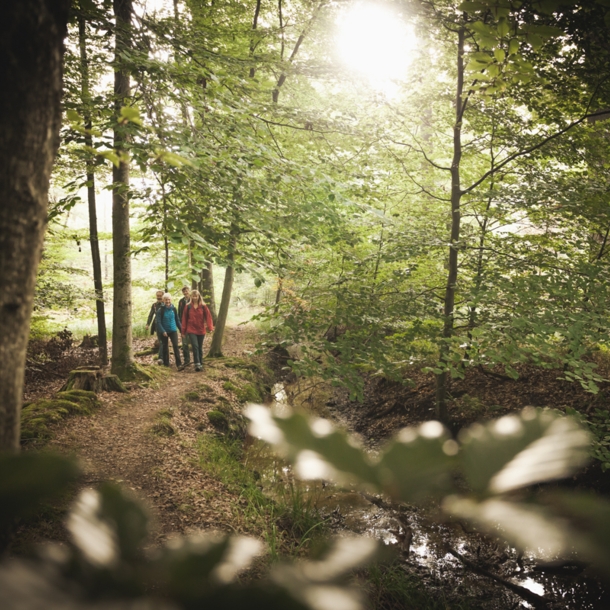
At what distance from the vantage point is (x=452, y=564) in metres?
4.16

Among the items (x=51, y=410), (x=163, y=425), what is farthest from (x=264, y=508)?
(x=51, y=410)

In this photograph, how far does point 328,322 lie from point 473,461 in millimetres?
4179

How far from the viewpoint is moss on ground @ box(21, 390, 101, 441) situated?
14.7 ft

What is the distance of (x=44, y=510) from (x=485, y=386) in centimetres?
659

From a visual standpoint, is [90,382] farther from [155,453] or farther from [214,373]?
[214,373]

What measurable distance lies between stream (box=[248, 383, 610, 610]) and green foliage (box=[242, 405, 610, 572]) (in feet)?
11.1

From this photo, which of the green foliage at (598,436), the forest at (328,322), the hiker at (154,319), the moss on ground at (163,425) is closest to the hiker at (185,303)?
the hiker at (154,319)

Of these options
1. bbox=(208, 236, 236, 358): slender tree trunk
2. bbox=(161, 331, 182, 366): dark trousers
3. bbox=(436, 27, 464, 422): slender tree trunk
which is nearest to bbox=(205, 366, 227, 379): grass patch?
bbox=(161, 331, 182, 366): dark trousers

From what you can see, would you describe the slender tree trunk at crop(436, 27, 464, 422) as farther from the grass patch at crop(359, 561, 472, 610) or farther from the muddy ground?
the grass patch at crop(359, 561, 472, 610)

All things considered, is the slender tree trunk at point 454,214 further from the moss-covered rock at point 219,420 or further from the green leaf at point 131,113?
the green leaf at point 131,113

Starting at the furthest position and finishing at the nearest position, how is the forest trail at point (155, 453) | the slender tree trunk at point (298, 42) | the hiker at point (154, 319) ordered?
the hiker at point (154, 319)
the slender tree trunk at point (298, 42)
the forest trail at point (155, 453)

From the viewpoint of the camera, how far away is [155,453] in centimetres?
482

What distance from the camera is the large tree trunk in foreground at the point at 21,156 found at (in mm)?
675

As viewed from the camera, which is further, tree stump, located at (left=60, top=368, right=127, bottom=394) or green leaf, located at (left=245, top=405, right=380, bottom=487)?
tree stump, located at (left=60, top=368, right=127, bottom=394)
